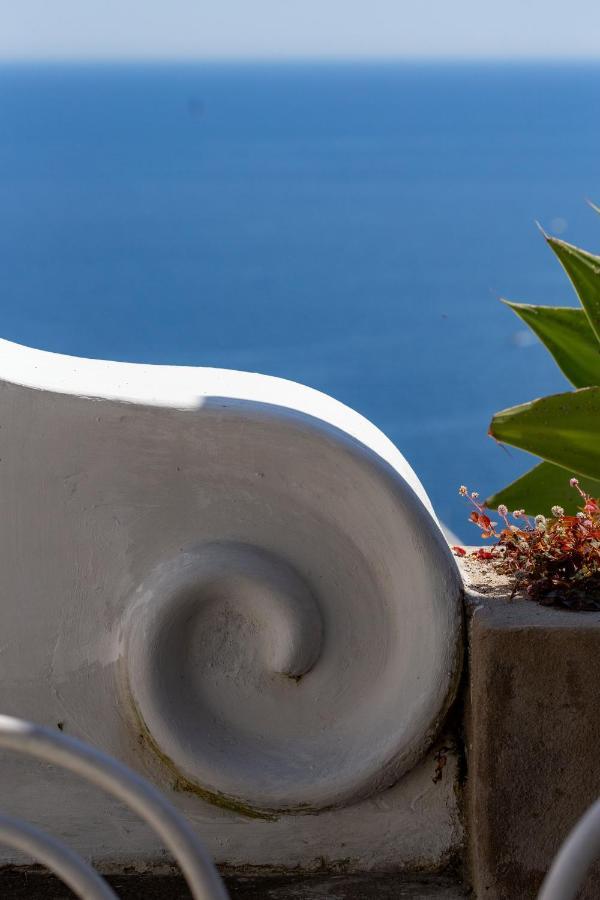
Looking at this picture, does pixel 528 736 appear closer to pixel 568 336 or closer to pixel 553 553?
pixel 553 553

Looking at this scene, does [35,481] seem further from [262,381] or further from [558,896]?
[558,896]

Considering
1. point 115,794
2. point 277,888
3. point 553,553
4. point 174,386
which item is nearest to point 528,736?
point 553,553

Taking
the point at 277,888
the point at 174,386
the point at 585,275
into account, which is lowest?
the point at 277,888

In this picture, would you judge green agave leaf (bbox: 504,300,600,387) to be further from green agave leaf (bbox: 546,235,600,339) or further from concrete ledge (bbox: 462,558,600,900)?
concrete ledge (bbox: 462,558,600,900)

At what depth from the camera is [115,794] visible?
76 centimetres

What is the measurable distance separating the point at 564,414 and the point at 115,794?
0.97 metres

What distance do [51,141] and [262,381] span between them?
34920 millimetres

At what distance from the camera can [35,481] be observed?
1.43m

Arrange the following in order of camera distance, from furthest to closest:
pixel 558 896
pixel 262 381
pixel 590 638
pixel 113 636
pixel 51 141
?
pixel 51 141
pixel 262 381
pixel 113 636
pixel 590 638
pixel 558 896

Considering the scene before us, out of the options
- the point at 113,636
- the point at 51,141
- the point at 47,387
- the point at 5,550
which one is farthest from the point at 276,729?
the point at 51,141

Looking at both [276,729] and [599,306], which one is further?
[599,306]

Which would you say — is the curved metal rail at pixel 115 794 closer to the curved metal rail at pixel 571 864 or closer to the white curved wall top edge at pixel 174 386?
the curved metal rail at pixel 571 864

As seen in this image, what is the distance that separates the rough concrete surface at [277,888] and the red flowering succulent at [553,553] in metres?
0.41

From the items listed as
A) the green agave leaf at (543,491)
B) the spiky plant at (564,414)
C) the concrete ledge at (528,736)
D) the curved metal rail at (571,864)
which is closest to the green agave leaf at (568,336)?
the spiky plant at (564,414)
